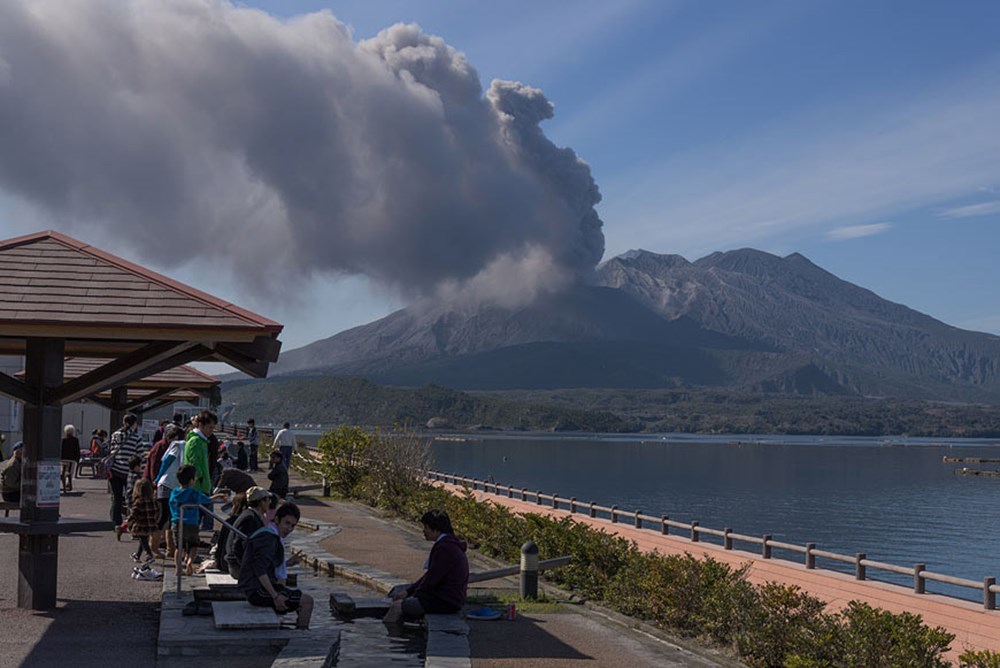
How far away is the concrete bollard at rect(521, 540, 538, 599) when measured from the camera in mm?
12445

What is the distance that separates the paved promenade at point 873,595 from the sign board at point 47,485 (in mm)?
11868

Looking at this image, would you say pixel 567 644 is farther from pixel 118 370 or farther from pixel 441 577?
pixel 118 370

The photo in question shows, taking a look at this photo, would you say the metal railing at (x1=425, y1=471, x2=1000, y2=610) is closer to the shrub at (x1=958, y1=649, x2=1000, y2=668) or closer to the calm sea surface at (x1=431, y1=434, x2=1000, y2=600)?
the calm sea surface at (x1=431, y1=434, x2=1000, y2=600)

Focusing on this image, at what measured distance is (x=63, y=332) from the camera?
9.70 meters

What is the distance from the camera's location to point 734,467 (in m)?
149

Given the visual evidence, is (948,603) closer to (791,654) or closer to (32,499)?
(791,654)

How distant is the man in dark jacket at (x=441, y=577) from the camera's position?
10227 millimetres

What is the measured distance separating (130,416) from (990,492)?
350ft

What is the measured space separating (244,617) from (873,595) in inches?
690

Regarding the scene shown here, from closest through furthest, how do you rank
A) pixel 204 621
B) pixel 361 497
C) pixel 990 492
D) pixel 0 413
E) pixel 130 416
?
pixel 204 621 < pixel 130 416 < pixel 361 497 < pixel 0 413 < pixel 990 492

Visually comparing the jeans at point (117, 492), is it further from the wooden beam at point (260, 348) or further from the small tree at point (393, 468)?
the small tree at point (393, 468)

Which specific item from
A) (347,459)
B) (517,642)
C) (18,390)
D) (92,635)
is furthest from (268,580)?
(347,459)

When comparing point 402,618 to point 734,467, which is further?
point 734,467

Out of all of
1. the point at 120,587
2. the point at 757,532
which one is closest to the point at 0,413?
the point at 120,587
